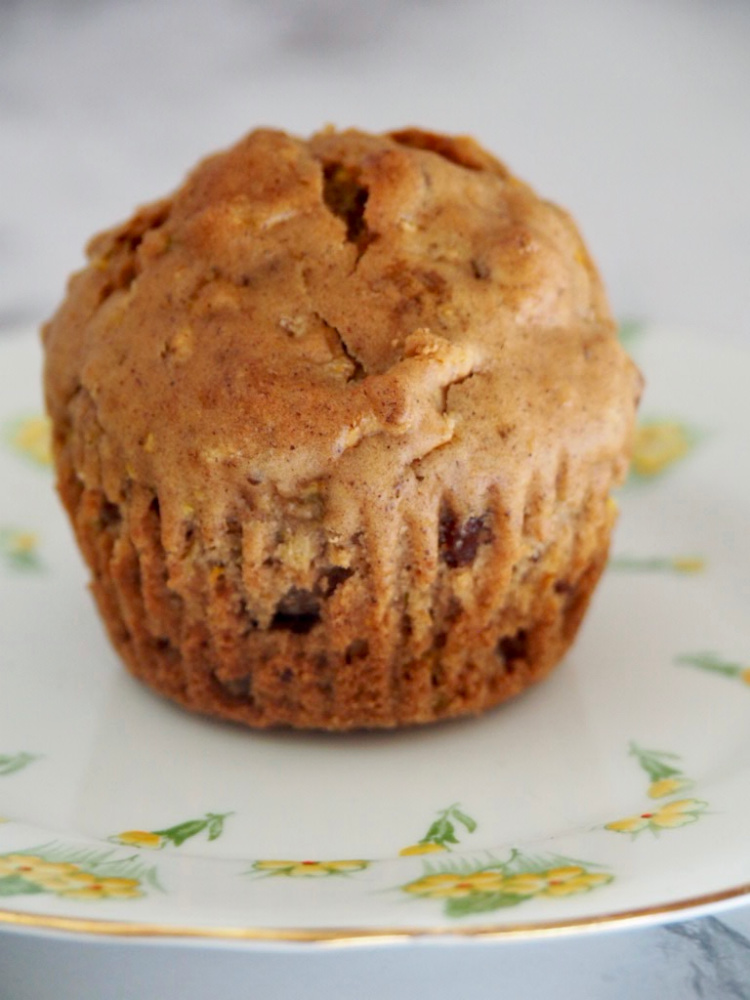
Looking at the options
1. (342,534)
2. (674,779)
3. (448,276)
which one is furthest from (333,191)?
(674,779)

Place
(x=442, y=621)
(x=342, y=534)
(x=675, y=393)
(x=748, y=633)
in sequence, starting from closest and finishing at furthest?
1. (x=342, y=534)
2. (x=442, y=621)
3. (x=748, y=633)
4. (x=675, y=393)

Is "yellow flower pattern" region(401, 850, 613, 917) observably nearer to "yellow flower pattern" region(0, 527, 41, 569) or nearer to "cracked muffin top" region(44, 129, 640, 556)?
"cracked muffin top" region(44, 129, 640, 556)

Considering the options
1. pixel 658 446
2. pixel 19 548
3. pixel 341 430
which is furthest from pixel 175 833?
pixel 658 446

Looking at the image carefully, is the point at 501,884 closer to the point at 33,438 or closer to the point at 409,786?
the point at 409,786

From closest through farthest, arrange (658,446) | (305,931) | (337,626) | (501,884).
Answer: (305,931)
(501,884)
(337,626)
(658,446)

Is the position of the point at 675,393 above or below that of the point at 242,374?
above

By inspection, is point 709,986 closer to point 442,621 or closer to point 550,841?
point 550,841

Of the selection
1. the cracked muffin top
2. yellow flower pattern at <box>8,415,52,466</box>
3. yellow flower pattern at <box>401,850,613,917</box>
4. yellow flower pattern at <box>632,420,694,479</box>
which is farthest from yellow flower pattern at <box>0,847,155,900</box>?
yellow flower pattern at <box>632,420,694,479</box>
